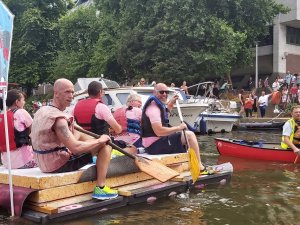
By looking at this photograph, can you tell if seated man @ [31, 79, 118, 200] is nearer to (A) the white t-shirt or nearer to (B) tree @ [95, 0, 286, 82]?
(A) the white t-shirt

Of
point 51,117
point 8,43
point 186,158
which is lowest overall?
point 186,158

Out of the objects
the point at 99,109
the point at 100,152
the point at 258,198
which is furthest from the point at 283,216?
the point at 99,109

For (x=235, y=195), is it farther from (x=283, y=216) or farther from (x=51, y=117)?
(x=51, y=117)

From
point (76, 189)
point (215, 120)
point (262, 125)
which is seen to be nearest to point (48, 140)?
point (76, 189)

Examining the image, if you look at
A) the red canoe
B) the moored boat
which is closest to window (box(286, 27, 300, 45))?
the moored boat

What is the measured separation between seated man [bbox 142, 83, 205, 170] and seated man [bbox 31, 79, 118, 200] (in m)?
1.69

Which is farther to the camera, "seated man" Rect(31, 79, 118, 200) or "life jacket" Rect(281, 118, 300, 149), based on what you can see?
"life jacket" Rect(281, 118, 300, 149)

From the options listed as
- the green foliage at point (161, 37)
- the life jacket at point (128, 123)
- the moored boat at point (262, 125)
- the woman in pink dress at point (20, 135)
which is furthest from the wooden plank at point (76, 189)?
the green foliage at point (161, 37)

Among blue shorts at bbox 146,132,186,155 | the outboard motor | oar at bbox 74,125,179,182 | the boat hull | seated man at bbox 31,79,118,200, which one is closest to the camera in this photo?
seated man at bbox 31,79,118,200

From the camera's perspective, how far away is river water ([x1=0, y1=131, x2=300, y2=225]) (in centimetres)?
587

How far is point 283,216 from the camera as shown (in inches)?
240

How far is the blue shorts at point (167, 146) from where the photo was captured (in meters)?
7.84

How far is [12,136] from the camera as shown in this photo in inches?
269

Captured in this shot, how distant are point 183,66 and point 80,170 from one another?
21.3 metres
